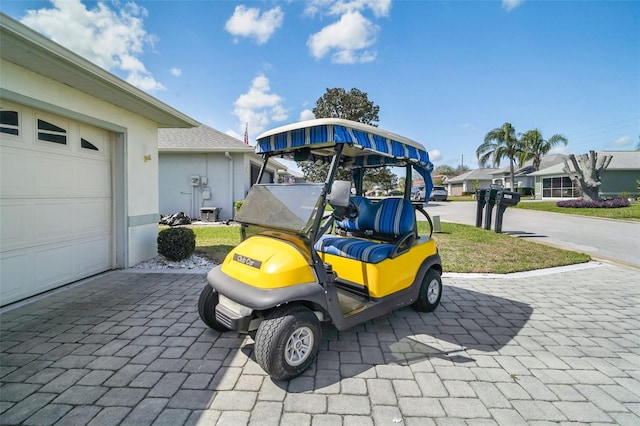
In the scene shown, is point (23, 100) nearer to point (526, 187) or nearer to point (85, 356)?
point (85, 356)

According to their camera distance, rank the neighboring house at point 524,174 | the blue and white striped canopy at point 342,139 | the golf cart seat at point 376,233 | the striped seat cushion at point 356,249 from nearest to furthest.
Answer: the blue and white striped canopy at point 342,139 → the striped seat cushion at point 356,249 → the golf cart seat at point 376,233 → the neighboring house at point 524,174

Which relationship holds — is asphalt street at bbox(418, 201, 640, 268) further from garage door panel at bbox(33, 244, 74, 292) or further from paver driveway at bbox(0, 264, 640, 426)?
garage door panel at bbox(33, 244, 74, 292)

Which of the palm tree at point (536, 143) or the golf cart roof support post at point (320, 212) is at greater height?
the palm tree at point (536, 143)

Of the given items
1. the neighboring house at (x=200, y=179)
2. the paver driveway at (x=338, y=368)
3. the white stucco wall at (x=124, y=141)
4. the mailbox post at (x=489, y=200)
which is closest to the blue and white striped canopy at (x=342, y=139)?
the paver driveway at (x=338, y=368)

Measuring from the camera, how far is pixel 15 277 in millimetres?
3693

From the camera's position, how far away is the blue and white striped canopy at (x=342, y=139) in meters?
2.52

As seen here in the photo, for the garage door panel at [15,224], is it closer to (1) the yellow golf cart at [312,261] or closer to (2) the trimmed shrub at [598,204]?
(1) the yellow golf cart at [312,261]

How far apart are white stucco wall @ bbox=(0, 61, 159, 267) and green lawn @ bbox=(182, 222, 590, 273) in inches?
54.8

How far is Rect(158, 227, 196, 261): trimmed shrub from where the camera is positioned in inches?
221

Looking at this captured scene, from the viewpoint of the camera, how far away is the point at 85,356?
2568 millimetres

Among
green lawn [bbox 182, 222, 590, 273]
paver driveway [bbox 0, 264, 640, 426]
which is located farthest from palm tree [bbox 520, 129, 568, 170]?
paver driveway [bbox 0, 264, 640, 426]


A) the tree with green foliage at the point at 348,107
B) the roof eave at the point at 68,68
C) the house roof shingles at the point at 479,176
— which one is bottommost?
the roof eave at the point at 68,68

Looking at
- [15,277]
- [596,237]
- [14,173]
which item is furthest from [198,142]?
[596,237]

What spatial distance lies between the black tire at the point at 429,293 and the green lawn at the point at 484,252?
6.60 feet
